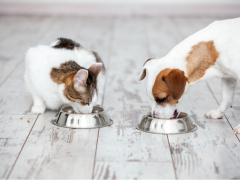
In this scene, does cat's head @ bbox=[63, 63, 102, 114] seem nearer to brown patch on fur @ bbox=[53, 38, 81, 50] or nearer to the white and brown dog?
the white and brown dog

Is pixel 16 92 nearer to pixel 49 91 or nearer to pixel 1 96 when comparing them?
pixel 1 96

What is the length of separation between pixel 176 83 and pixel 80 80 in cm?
70

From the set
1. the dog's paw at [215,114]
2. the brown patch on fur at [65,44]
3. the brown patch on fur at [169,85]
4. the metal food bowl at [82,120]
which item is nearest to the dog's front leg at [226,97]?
the dog's paw at [215,114]

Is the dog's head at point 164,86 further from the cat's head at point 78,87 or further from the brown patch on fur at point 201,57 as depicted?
the cat's head at point 78,87

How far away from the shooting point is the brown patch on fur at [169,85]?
2234 millimetres

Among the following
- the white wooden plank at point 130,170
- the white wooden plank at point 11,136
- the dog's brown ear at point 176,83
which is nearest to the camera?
the white wooden plank at point 130,170

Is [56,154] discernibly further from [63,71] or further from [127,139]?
[63,71]

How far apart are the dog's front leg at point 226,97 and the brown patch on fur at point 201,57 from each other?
36cm

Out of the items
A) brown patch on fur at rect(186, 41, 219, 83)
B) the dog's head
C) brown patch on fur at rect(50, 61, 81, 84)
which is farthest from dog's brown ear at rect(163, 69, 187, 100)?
brown patch on fur at rect(50, 61, 81, 84)

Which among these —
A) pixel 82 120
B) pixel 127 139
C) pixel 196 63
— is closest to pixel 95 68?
pixel 82 120

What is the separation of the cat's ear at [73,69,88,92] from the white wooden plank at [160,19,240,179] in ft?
2.37

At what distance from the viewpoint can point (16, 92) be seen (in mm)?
3389

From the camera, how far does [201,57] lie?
249 centimetres

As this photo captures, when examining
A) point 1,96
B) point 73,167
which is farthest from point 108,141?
point 1,96
